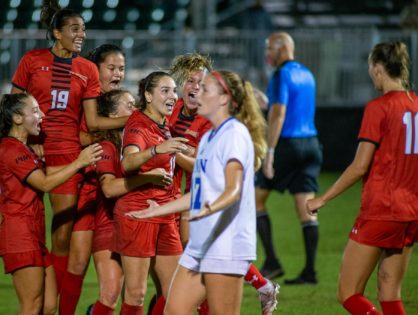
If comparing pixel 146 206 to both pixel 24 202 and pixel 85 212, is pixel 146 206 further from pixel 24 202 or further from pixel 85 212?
pixel 85 212

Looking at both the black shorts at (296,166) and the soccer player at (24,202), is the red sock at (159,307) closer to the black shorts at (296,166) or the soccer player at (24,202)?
the soccer player at (24,202)

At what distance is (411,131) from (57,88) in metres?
2.51

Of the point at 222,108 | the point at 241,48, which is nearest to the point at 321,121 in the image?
the point at 241,48

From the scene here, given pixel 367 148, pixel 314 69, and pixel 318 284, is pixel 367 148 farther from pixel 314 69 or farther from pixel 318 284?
pixel 314 69

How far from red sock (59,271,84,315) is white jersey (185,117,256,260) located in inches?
72.7

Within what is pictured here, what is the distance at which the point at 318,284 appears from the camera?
8617 mm

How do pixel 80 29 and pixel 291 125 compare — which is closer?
pixel 80 29

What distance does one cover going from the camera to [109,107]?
6398 mm

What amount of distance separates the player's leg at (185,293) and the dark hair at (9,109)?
1.64 meters

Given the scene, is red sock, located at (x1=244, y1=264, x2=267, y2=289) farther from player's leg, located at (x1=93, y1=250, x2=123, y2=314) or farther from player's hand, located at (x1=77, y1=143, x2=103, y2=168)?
player's hand, located at (x1=77, y1=143, x2=103, y2=168)

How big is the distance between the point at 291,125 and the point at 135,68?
9.46 metres

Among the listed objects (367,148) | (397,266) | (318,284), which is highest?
(367,148)

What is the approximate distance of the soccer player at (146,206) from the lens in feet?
18.7

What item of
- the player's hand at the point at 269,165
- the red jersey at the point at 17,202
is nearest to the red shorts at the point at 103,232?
the red jersey at the point at 17,202
